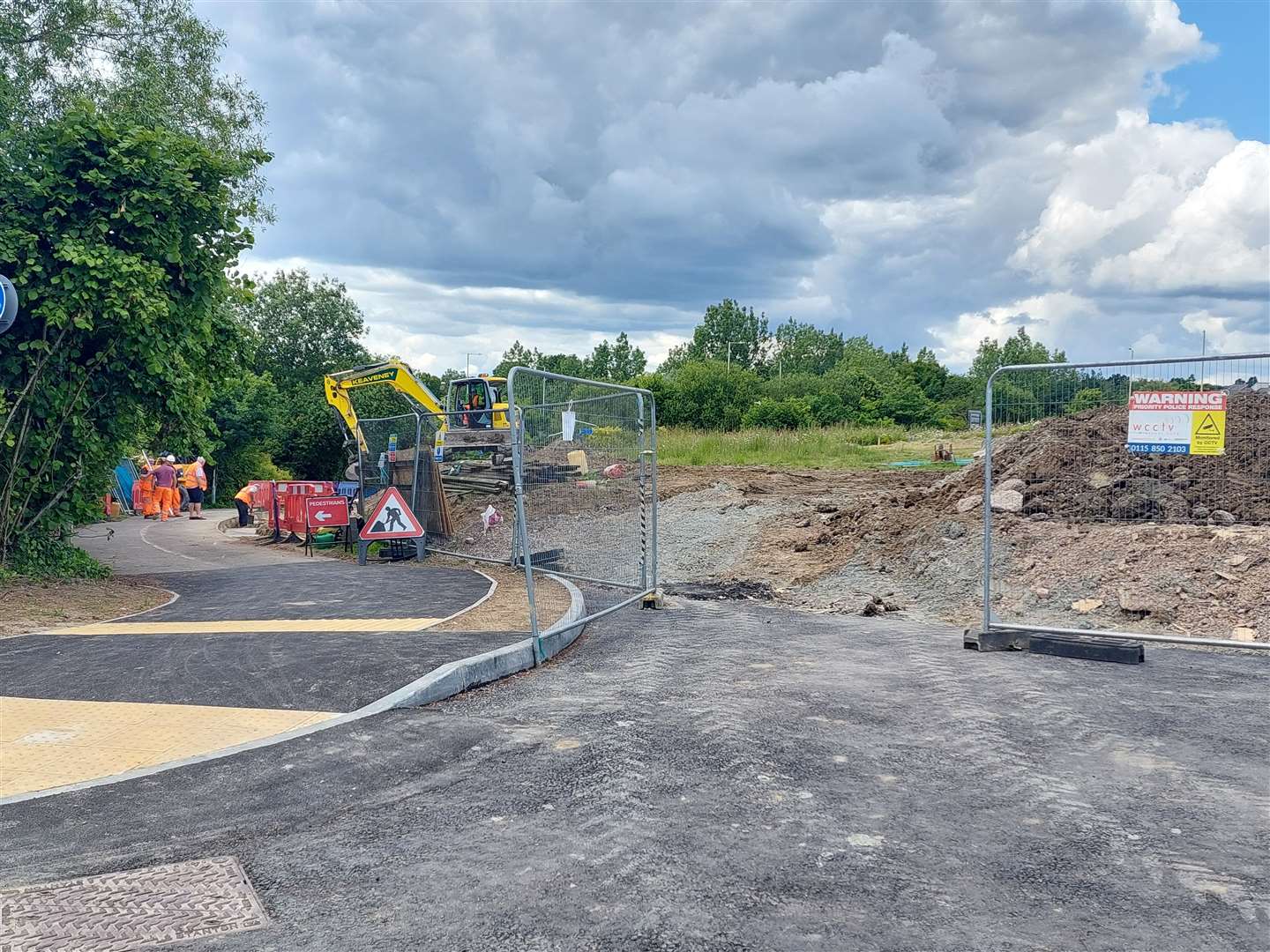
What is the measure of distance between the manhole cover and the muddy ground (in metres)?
8.40

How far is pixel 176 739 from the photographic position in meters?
6.02

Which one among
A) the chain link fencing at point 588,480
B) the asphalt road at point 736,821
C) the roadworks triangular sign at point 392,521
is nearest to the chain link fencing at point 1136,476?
the asphalt road at point 736,821

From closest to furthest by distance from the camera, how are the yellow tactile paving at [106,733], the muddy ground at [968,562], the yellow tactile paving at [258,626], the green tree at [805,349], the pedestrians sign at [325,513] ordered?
the yellow tactile paving at [106,733] → the yellow tactile paving at [258,626] → the muddy ground at [968,562] → the pedestrians sign at [325,513] → the green tree at [805,349]

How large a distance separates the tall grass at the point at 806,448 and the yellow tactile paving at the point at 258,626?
826 inches

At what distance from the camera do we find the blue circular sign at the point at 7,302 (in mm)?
10781

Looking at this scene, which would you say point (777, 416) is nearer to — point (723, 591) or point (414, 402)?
point (414, 402)

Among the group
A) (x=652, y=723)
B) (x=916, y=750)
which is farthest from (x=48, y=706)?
(x=916, y=750)

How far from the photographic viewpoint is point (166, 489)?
2756 centimetres

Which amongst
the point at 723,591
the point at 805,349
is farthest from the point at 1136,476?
the point at 805,349

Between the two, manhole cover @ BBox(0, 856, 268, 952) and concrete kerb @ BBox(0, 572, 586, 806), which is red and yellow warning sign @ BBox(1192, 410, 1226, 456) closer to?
concrete kerb @ BBox(0, 572, 586, 806)

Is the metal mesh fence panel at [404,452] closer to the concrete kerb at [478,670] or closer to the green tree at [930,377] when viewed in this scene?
the concrete kerb at [478,670]

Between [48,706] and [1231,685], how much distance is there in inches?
348

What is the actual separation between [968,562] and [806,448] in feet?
76.5

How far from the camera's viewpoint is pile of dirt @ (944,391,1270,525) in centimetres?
890
